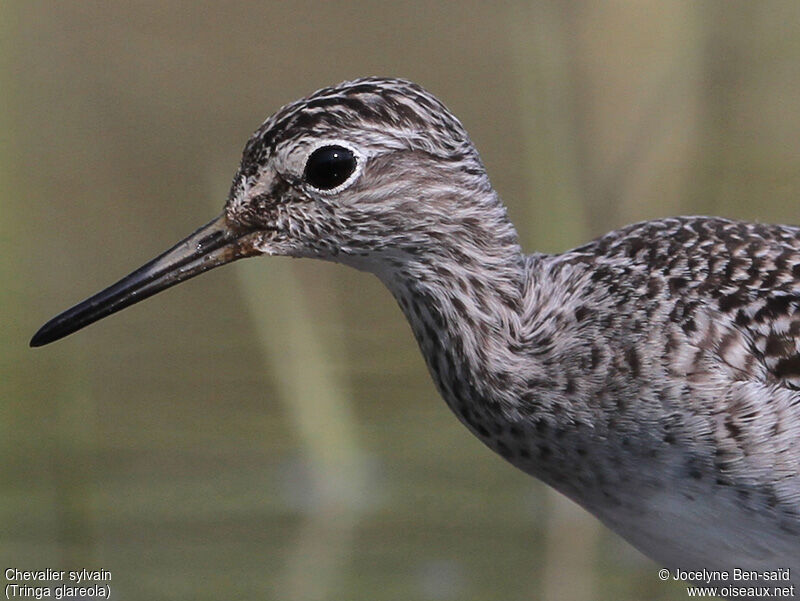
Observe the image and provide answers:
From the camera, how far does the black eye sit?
5398 mm

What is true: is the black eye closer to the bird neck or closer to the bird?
the bird

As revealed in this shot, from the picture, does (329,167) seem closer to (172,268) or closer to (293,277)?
(172,268)

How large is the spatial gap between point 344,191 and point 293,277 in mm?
3675

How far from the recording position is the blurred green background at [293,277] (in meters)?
7.25

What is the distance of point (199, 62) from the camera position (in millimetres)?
12266

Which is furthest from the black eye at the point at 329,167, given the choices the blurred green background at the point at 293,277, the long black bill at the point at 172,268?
the blurred green background at the point at 293,277

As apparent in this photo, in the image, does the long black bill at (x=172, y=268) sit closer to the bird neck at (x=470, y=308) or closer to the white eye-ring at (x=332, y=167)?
the white eye-ring at (x=332, y=167)

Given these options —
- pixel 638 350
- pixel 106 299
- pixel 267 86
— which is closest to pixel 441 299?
pixel 638 350

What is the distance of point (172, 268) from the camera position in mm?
5609

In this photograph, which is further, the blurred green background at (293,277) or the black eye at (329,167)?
the blurred green background at (293,277)

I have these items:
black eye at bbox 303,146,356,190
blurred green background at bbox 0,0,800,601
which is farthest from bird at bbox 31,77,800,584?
blurred green background at bbox 0,0,800,601

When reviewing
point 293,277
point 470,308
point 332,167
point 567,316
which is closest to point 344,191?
point 332,167

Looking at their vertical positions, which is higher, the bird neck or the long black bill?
the long black bill

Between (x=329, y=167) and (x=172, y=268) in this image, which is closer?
(x=329, y=167)
